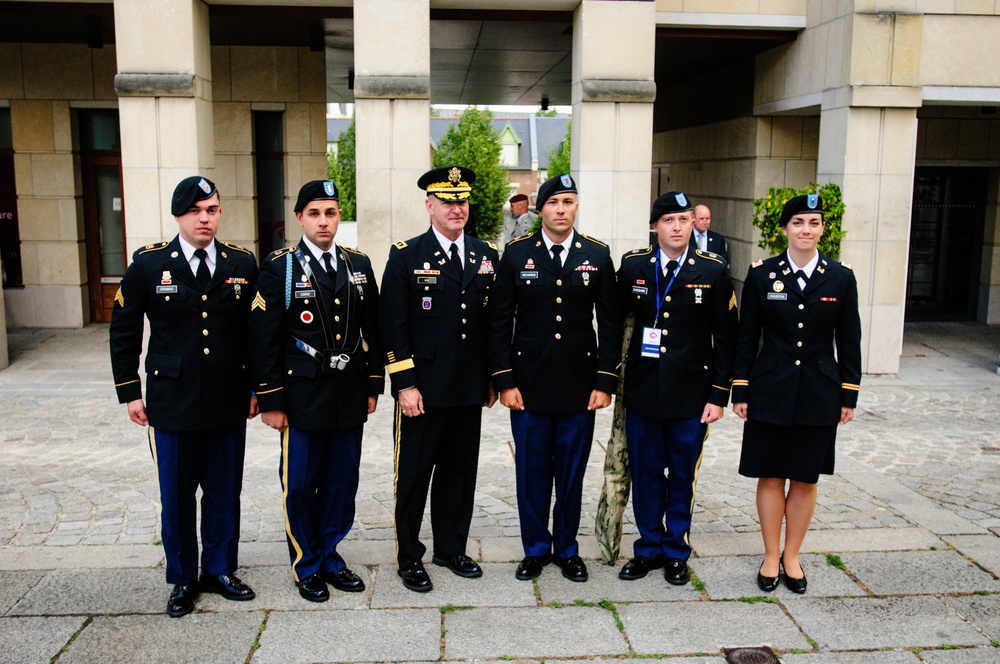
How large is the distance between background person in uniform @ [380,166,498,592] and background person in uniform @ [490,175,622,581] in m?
0.14

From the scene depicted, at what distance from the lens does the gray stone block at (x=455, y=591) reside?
4.98 meters

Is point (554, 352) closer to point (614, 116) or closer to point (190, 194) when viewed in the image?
point (190, 194)

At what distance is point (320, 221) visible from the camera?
4.91 metres

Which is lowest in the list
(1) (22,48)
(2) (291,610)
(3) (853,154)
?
(2) (291,610)

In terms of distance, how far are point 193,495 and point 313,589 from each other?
0.79m

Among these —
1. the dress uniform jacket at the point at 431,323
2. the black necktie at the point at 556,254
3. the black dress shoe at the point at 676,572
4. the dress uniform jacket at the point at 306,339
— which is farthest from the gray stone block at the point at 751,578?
the dress uniform jacket at the point at 306,339

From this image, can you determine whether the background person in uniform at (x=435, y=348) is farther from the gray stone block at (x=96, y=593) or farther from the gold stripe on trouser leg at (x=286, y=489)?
the gray stone block at (x=96, y=593)

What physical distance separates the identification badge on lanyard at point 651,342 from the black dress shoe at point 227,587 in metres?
2.41

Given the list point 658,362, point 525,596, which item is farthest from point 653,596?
point 658,362

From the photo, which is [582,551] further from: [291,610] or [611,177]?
[611,177]

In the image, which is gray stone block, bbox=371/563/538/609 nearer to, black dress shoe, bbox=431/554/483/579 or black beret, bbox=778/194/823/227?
black dress shoe, bbox=431/554/483/579

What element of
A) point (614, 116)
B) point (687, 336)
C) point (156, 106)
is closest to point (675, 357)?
point (687, 336)

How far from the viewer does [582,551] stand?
571cm

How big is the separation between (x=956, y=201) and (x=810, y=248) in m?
11.1
